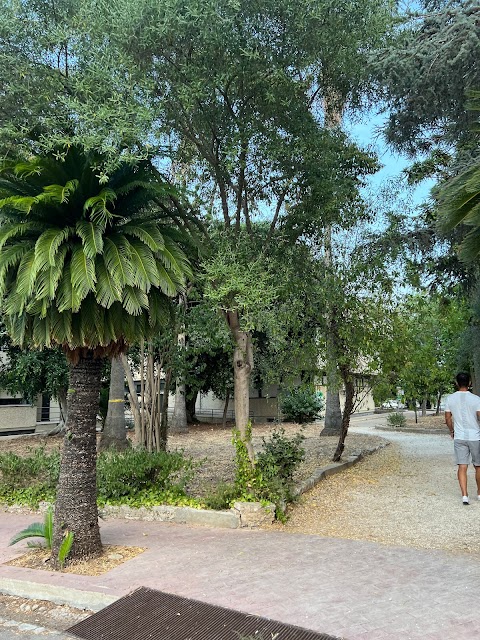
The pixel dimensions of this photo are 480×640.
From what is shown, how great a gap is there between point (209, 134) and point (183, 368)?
4322 mm

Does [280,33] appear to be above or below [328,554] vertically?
above

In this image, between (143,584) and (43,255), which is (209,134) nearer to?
(43,255)

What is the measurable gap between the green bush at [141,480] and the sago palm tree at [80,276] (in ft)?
5.58

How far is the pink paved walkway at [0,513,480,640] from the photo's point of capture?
3984mm

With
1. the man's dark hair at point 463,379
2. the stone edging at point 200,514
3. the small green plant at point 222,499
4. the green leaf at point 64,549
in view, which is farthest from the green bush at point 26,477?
the man's dark hair at point 463,379

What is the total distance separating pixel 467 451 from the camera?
7527mm

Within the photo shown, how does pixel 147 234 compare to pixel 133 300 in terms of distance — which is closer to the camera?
pixel 133 300

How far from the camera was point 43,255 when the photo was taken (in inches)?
210

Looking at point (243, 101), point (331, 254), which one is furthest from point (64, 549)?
point (331, 254)

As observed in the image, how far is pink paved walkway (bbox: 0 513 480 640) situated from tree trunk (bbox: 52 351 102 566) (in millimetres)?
456

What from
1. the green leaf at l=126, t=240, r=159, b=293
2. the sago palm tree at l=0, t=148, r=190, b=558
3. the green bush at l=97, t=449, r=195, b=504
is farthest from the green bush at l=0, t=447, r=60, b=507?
the green leaf at l=126, t=240, r=159, b=293

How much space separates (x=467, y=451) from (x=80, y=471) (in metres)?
5.32

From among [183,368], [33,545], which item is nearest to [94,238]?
[33,545]

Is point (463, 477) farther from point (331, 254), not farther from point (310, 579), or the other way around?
point (331, 254)
